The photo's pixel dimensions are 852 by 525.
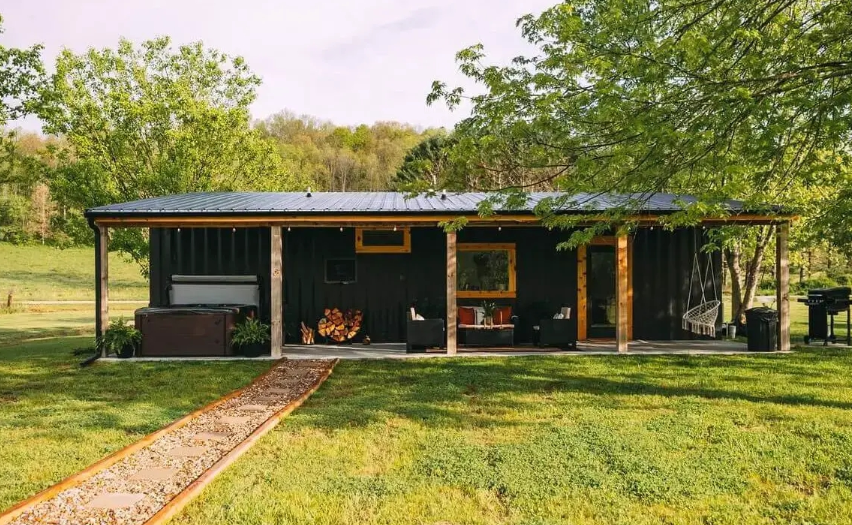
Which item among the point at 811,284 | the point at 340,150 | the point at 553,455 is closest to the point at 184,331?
the point at 553,455

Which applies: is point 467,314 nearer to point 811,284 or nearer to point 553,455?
point 553,455

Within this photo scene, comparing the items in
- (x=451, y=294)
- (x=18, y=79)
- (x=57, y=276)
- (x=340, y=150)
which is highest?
(x=340, y=150)

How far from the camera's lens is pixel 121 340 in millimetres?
9883

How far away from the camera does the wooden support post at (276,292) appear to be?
988 centimetres

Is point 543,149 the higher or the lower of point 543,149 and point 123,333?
the higher

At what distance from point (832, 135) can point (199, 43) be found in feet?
51.5

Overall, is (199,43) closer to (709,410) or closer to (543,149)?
(543,149)

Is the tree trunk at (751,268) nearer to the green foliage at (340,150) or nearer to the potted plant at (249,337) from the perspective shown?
the potted plant at (249,337)

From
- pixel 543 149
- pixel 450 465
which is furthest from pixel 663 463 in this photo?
pixel 543 149

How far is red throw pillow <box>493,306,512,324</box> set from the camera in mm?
11672

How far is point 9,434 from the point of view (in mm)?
5617

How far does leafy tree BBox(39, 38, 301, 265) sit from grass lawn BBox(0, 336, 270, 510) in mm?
4328

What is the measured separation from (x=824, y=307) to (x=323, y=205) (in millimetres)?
8835

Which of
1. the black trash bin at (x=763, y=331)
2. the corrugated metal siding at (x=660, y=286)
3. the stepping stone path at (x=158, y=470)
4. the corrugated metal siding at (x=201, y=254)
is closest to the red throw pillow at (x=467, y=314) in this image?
the corrugated metal siding at (x=660, y=286)
